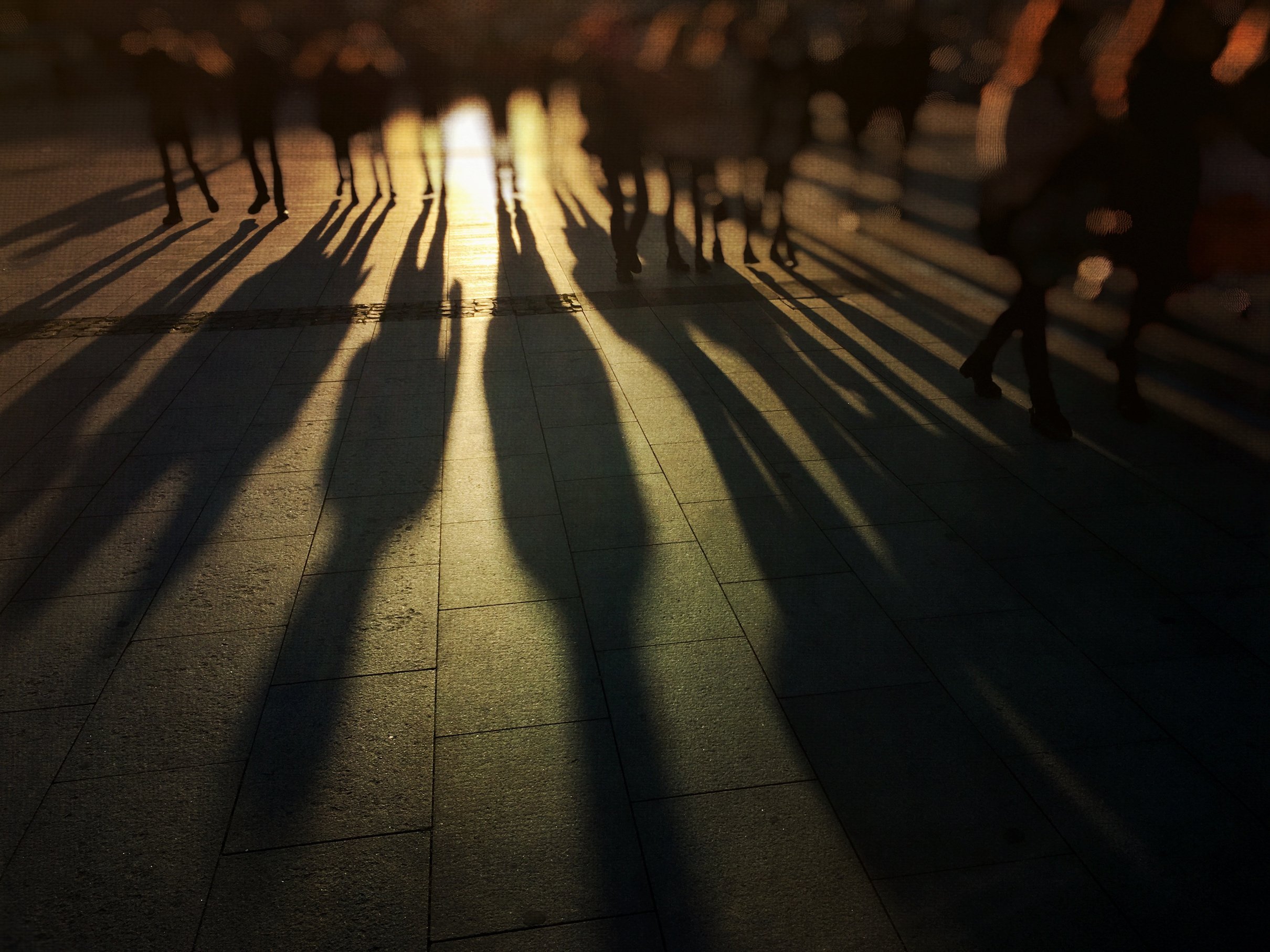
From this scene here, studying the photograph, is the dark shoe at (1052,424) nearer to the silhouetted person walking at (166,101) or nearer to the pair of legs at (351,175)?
the pair of legs at (351,175)

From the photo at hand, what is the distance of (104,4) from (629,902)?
51189 millimetres

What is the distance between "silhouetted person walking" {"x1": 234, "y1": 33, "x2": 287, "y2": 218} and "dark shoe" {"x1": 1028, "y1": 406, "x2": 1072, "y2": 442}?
10.9 m

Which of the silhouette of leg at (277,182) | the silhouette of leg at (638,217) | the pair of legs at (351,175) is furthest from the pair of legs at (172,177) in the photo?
the silhouette of leg at (638,217)

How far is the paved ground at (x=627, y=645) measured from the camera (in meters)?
2.66

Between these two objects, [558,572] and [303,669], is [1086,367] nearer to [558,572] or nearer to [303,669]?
[558,572]

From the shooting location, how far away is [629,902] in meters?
2.60

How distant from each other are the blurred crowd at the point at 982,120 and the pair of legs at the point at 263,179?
2.0 inches

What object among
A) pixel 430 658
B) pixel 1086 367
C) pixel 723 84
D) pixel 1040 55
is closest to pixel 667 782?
pixel 430 658

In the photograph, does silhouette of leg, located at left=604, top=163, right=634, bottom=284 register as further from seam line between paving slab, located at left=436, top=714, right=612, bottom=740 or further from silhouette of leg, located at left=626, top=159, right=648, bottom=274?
seam line between paving slab, located at left=436, top=714, right=612, bottom=740

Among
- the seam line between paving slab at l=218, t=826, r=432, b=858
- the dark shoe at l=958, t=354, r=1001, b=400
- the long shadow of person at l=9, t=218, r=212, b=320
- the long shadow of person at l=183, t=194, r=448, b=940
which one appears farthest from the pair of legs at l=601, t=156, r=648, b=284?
the seam line between paving slab at l=218, t=826, r=432, b=858

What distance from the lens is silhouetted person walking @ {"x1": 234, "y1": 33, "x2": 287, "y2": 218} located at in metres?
12.3

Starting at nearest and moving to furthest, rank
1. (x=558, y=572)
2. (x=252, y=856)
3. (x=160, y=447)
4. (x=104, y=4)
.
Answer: (x=252, y=856) → (x=558, y=572) → (x=160, y=447) → (x=104, y=4)

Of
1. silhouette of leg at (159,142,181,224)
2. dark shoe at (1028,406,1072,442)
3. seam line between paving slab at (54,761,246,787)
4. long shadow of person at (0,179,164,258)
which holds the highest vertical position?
silhouette of leg at (159,142,181,224)

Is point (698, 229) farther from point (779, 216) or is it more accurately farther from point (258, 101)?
point (258, 101)
